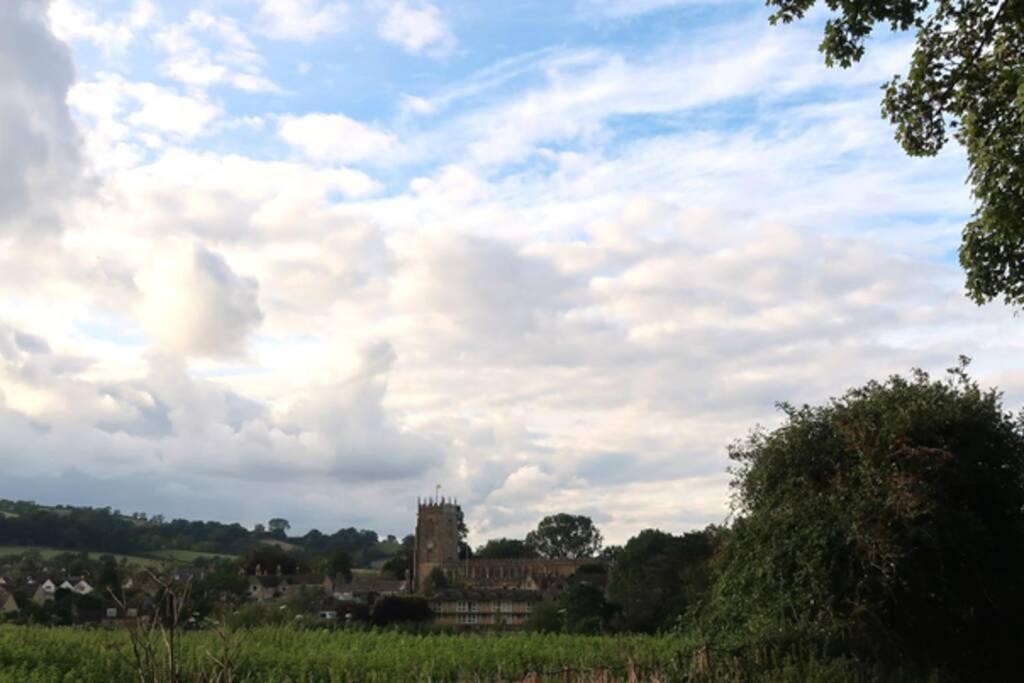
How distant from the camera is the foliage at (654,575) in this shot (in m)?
52.3

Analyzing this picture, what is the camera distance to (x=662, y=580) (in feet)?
179

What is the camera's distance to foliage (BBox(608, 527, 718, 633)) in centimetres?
5234

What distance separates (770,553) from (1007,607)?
4.06m

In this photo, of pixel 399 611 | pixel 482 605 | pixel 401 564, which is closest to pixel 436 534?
pixel 401 564

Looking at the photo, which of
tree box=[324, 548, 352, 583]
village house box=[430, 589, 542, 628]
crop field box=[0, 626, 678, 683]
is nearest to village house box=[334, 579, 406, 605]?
tree box=[324, 548, 352, 583]

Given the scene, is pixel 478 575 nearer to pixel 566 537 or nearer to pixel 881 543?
pixel 566 537

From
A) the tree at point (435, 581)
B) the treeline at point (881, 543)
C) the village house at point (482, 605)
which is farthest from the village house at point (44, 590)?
the tree at point (435, 581)

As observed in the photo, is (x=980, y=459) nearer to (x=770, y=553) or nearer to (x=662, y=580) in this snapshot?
(x=770, y=553)

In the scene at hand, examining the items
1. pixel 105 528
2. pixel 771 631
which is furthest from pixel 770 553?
pixel 105 528

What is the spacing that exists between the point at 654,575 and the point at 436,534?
82682 mm

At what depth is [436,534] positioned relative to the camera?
13500cm

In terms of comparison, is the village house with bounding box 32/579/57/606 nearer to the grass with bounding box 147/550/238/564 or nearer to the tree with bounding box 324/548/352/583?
the grass with bounding box 147/550/238/564

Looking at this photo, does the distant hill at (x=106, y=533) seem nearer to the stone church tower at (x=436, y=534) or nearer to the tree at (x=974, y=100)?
the stone church tower at (x=436, y=534)

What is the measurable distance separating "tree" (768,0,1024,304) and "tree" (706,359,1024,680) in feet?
20.1
